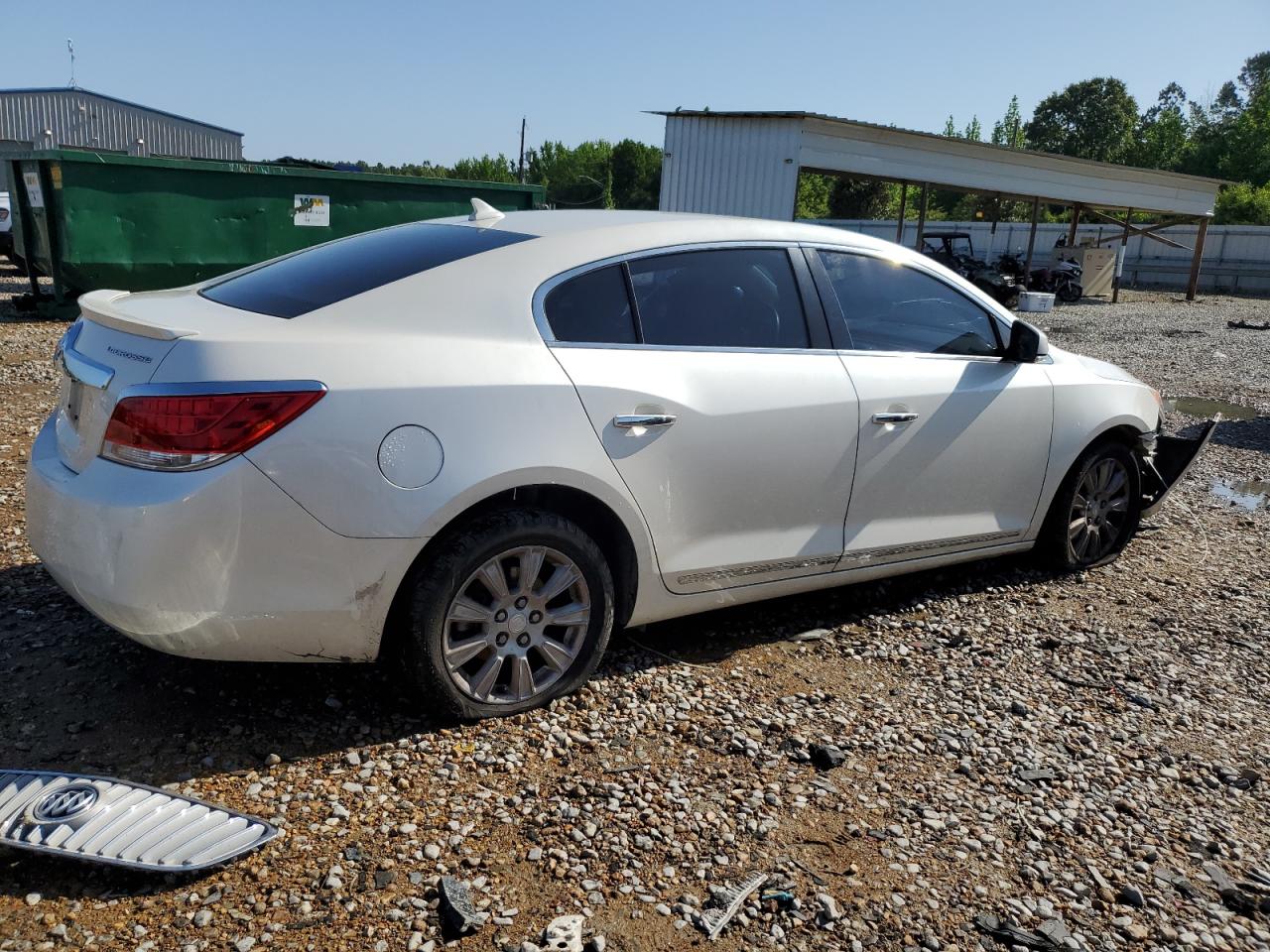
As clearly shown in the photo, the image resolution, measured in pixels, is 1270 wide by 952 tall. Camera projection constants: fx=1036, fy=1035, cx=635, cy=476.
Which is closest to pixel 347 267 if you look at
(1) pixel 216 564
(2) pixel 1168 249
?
(1) pixel 216 564

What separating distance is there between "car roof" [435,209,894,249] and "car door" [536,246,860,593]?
0.21 feet

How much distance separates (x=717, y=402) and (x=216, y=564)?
1.74 m

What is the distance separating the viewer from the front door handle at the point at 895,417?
4.13 metres

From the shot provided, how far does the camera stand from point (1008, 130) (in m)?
97.1

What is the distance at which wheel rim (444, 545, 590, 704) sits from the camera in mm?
3270

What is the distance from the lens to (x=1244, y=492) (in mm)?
7688

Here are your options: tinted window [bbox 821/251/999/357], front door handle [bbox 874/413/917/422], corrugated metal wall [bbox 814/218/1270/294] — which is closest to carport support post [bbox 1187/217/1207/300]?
corrugated metal wall [bbox 814/218/1270/294]

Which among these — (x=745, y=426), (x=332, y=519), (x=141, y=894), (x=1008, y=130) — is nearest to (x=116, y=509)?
(x=332, y=519)

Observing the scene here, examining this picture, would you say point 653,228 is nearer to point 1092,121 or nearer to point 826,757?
point 826,757

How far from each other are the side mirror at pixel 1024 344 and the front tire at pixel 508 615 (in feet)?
7.63

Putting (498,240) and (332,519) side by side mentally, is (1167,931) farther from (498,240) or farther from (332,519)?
(498,240)

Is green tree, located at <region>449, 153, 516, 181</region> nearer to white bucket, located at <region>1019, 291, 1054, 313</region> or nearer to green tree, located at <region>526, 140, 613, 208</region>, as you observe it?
green tree, located at <region>526, 140, 613, 208</region>

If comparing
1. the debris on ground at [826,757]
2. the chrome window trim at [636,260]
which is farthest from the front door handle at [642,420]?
the debris on ground at [826,757]

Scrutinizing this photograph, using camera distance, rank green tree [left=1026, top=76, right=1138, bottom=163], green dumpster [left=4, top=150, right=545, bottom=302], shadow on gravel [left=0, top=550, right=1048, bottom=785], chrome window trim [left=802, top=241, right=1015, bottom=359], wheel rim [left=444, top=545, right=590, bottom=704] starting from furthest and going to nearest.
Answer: green tree [left=1026, top=76, right=1138, bottom=163], green dumpster [left=4, top=150, right=545, bottom=302], chrome window trim [left=802, top=241, right=1015, bottom=359], wheel rim [left=444, top=545, right=590, bottom=704], shadow on gravel [left=0, top=550, right=1048, bottom=785]
